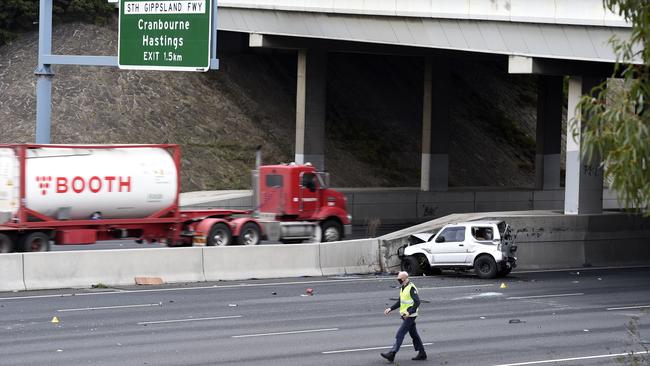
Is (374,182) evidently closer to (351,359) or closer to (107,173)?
(107,173)

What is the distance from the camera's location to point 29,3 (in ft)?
186

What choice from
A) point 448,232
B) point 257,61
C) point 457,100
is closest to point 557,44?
point 448,232

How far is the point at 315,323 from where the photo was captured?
23.5m

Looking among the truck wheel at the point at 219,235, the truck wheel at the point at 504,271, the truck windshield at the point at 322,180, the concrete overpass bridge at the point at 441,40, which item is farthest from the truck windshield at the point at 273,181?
the truck wheel at the point at 504,271

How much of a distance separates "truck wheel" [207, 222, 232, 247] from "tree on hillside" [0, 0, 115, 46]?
26151 mm

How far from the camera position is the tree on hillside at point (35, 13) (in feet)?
185

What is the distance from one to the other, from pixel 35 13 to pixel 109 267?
31.1 m

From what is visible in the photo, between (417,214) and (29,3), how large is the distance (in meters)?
21.4

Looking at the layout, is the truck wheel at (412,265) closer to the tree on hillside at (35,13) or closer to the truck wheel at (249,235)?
the truck wheel at (249,235)

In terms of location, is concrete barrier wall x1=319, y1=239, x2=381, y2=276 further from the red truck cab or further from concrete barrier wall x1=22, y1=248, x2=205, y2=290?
concrete barrier wall x1=22, y1=248, x2=205, y2=290

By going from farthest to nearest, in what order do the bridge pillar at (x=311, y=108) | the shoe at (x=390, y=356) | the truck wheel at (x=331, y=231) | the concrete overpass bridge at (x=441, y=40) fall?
the bridge pillar at (x=311, y=108)
the truck wheel at (x=331, y=231)
the concrete overpass bridge at (x=441, y=40)
the shoe at (x=390, y=356)

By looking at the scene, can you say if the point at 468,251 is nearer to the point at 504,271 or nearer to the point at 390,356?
the point at 504,271

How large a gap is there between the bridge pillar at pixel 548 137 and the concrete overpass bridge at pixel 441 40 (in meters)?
0.12

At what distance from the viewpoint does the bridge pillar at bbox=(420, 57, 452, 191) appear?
5731 cm
